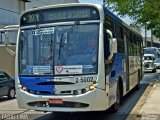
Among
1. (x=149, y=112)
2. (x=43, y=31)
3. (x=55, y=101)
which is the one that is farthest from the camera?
(x=149, y=112)

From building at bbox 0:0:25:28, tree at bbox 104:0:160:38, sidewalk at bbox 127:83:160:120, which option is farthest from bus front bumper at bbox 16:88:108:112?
building at bbox 0:0:25:28

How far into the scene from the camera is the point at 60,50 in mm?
10055

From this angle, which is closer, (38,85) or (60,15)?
(38,85)

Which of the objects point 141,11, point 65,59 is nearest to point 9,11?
point 141,11

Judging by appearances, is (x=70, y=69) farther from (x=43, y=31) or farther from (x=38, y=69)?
(x=43, y=31)

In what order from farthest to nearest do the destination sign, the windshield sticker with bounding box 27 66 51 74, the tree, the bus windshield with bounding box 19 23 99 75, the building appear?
the building < the tree < the destination sign < the windshield sticker with bounding box 27 66 51 74 < the bus windshield with bounding box 19 23 99 75

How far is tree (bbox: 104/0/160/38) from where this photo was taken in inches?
1002

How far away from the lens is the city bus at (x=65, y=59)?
9.77 metres

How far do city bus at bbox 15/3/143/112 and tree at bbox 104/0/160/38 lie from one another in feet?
50.5

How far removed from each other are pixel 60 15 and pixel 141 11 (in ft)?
54.8

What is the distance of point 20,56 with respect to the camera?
34.2 ft

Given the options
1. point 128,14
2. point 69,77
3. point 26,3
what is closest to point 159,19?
point 128,14

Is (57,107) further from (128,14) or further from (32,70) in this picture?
(128,14)

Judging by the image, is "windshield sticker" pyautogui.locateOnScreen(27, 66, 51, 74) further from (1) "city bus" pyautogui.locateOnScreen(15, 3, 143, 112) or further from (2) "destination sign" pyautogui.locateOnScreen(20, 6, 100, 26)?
(2) "destination sign" pyautogui.locateOnScreen(20, 6, 100, 26)
